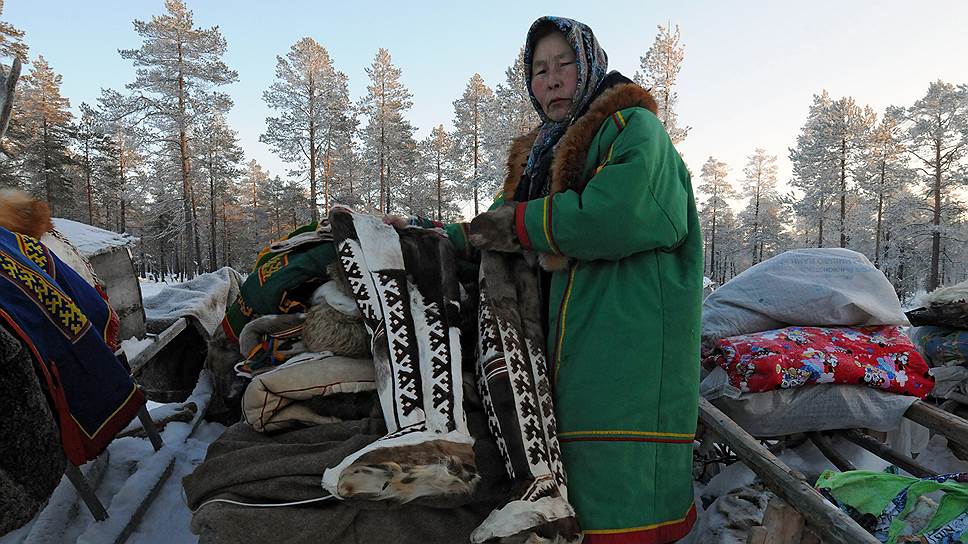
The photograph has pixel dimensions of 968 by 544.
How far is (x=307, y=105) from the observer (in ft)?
84.1

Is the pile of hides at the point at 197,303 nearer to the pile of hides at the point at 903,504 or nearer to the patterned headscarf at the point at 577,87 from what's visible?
the patterned headscarf at the point at 577,87

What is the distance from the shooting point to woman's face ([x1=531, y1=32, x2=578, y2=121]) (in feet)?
6.10

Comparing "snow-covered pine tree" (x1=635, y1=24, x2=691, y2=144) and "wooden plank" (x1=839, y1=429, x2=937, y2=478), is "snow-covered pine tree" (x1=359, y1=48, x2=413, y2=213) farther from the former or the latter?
"wooden plank" (x1=839, y1=429, x2=937, y2=478)

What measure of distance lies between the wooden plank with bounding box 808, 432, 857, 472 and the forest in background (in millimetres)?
19595

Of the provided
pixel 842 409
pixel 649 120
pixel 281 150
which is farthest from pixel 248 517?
pixel 281 150

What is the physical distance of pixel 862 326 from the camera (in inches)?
109

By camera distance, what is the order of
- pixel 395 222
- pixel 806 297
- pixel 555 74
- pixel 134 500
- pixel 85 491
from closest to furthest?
pixel 395 222
pixel 555 74
pixel 85 491
pixel 134 500
pixel 806 297

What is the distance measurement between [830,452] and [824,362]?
0.49 meters

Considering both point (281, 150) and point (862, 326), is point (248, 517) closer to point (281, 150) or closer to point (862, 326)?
point (862, 326)

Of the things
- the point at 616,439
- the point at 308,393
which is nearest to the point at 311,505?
the point at 308,393

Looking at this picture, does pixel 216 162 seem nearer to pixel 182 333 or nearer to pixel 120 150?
pixel 120 150

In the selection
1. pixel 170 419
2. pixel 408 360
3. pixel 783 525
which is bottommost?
pixel 170 419

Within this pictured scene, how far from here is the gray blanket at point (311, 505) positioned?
1222 millimetres

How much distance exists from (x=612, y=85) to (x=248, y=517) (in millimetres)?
1863
